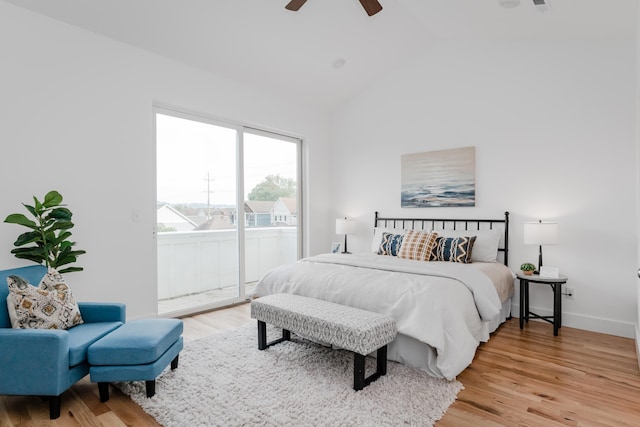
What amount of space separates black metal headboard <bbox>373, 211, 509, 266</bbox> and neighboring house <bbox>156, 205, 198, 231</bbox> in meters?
2.62

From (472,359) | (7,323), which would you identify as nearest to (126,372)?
(7,323)

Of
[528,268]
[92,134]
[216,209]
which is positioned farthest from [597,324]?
[92,134]

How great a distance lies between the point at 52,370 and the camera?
2109 mm

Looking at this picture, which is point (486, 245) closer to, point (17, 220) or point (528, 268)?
point (528, 268)

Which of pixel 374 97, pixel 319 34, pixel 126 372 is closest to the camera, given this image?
pixel 126 372

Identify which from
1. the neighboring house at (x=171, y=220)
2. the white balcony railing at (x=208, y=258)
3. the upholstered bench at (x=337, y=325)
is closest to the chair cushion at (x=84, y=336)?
the upholstered bench at (x=337, y=325)

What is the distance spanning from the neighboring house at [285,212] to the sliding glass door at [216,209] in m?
0.01

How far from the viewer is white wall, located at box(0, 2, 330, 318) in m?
2.99

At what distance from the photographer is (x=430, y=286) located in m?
2.87

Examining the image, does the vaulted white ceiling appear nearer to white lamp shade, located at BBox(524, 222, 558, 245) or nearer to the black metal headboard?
white lamp shade, located at BBox(524, 222, 558, 245)

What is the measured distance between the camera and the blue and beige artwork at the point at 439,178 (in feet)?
15.0

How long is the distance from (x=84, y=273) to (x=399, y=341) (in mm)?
2836

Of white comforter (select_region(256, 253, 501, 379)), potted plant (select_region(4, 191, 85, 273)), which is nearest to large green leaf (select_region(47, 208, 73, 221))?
potted plant (select_region(4, 191, 85, 273))

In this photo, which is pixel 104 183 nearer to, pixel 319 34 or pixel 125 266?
pixel 125 266
